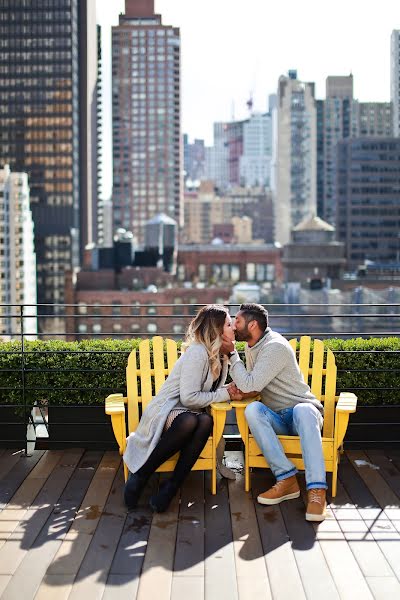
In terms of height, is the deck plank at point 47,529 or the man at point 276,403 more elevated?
the man at point 276,403

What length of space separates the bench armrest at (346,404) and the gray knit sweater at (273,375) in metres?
0.11

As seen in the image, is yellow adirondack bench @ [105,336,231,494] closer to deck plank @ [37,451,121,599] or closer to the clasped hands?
the clasped hands

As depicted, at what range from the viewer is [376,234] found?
104 meters

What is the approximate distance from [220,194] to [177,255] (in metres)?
52.4

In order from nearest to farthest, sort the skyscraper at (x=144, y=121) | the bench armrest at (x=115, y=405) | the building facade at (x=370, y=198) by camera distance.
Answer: the bench armrest at (x=115, y=405), the building facade at (x=370, y=198), the skyscraper at (x=144, y=121)

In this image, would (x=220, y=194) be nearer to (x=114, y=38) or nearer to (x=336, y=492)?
(x=114, y=38)

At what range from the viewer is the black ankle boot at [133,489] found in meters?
4.35

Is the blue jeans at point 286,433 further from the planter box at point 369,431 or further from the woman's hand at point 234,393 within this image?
the planter box at point 369,431

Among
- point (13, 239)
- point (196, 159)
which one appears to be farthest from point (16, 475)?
point (196, 159)

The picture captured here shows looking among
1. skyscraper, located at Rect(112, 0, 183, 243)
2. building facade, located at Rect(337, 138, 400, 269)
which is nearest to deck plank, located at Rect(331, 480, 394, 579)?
building facade, located at Rect(337, 138, 400, 269)

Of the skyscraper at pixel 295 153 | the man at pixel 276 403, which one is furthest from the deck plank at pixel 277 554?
the skyscraper at pixel 295 153

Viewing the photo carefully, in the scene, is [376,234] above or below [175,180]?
below

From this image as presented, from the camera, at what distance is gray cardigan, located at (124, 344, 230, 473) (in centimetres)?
448

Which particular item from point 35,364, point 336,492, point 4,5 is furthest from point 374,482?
point 4,5
